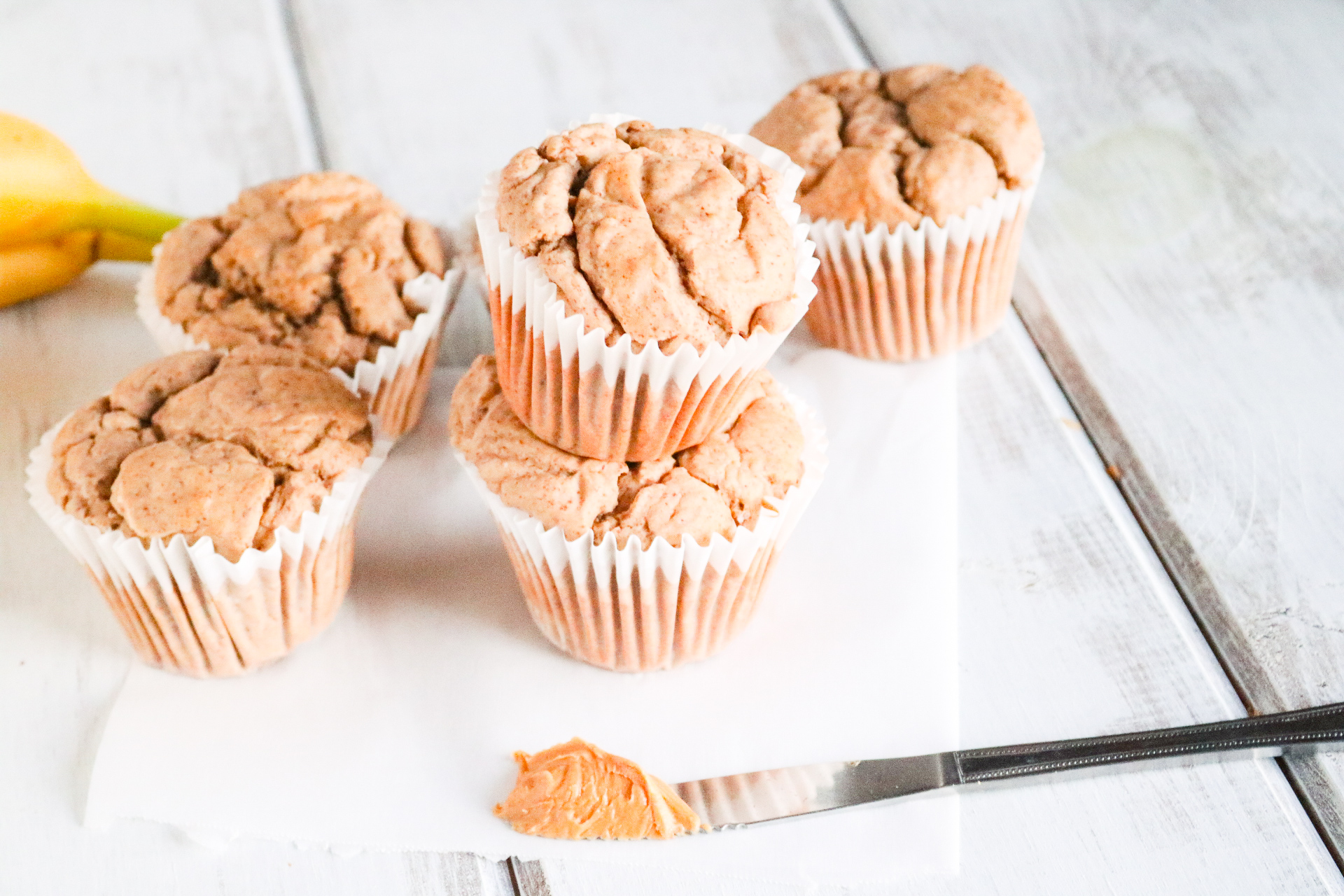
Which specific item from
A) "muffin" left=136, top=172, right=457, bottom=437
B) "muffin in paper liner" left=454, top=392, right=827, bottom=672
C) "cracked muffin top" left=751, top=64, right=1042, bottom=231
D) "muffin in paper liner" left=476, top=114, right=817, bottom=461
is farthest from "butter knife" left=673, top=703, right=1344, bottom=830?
"cracked muffin top" left=751, top=64, right=1042, bottom=231

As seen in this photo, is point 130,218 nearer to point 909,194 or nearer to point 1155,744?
point 909,194

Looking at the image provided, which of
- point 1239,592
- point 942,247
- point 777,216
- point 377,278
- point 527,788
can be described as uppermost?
point 777,216

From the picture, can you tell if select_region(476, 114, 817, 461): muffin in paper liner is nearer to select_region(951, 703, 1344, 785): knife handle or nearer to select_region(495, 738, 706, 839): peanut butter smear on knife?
select_region(495, 738, 706, 839): peanut butter smear on knife

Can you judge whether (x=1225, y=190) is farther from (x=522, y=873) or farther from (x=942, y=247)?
(x=522, y=873)

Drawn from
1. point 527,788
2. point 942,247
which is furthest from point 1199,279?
point 527,788

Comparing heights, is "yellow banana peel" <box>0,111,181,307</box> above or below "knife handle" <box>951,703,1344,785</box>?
above

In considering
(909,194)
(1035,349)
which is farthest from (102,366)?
(1035,349)
